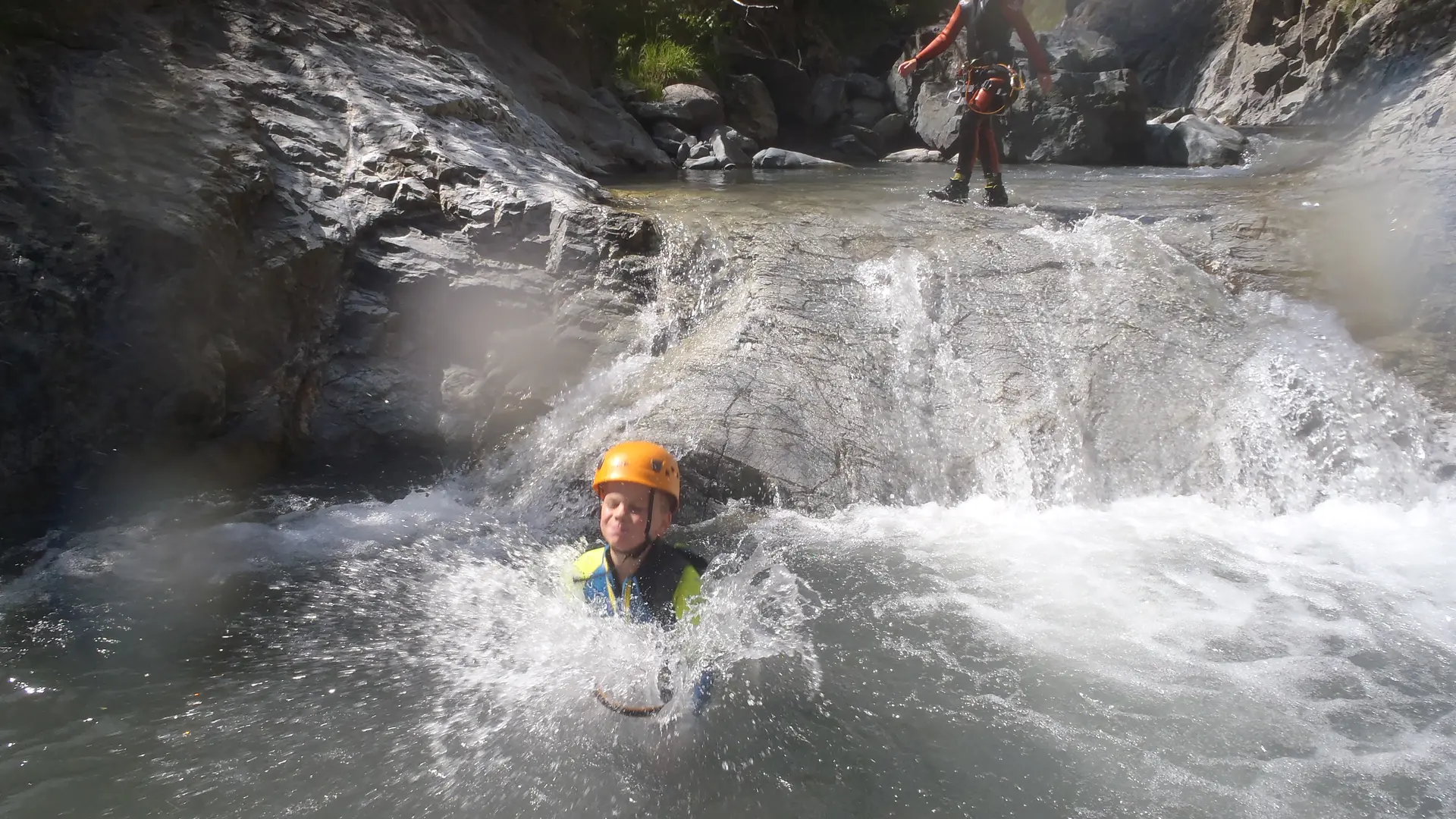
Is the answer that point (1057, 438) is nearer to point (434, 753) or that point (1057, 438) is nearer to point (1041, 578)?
point (1041, 578)

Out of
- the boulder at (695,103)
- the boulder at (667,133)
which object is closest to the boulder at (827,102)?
the boulder at (695,103)

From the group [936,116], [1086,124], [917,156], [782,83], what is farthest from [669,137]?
[1086,124]

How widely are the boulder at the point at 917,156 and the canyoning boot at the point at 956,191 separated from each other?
252 inches

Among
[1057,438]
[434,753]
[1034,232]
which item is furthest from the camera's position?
[1034,232]

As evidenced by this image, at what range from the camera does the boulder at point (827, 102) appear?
16.4m

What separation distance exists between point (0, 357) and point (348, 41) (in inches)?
142

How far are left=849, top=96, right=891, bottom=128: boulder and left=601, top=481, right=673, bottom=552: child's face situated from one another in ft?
48.5

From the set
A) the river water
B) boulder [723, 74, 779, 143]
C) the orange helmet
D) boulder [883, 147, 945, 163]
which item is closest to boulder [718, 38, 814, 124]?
boulder [723, 74, 779, 143]

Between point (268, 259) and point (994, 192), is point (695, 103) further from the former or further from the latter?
point (268, 259)

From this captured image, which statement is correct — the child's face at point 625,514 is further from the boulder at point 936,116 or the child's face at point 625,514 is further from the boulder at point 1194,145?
the boulder at point 936,116

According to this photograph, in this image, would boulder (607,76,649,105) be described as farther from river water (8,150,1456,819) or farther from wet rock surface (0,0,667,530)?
river water (8,150,1456,819)

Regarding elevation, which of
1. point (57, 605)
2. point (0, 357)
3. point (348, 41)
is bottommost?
point (57, 605)

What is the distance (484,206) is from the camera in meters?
5.47

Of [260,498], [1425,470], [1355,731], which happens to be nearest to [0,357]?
[260,498]
